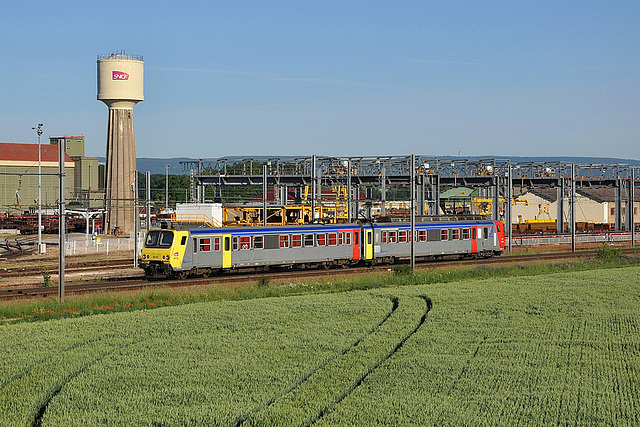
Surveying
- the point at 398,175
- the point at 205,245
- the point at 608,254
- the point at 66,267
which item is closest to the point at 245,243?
the point at 205,245

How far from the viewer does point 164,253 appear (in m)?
39.0

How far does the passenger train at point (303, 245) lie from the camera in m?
39.5

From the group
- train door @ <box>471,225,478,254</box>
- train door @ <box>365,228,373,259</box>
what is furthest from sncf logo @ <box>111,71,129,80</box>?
train door @ <box>365,228,373,259</box>

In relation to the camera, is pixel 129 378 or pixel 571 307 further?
pixel 571 307

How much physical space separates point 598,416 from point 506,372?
12.7 ft

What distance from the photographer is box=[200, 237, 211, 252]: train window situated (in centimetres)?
4025

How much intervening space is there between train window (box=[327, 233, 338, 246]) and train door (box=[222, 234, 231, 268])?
6.95 m

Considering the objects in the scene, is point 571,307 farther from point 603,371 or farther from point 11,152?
point 11,152

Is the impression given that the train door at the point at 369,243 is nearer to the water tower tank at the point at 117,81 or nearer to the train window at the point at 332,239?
the train window at the point at 332,239

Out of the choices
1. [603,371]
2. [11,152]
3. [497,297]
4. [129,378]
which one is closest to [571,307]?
[497,297]

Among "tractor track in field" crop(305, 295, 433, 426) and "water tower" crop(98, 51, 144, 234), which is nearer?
"tractor track in field" crop(305, 295, 433, 426)

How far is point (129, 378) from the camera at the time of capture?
60.0 feet

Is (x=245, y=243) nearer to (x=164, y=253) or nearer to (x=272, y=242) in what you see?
(x=272, y=242)

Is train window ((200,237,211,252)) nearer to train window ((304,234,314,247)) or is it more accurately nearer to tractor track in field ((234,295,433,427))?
train window ((304,234,314,247))
